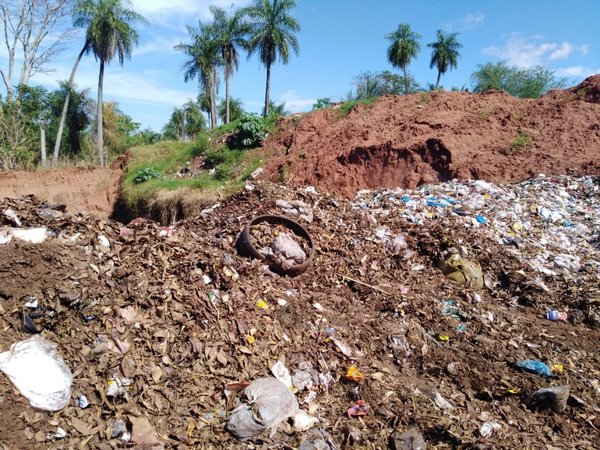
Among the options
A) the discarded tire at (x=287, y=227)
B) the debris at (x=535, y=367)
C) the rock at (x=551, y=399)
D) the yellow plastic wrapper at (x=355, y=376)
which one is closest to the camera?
the rock at (x=551, y=399)

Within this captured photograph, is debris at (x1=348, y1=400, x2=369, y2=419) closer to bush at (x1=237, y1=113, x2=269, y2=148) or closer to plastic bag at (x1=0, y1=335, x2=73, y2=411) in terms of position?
plastic bag at (x1=0, y1=335, x2=73, y2=411)

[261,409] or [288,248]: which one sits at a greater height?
[288,248]

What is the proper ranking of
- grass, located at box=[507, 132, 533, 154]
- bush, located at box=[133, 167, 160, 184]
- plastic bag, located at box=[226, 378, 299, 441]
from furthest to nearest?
1. bush, located at box=[133, 167, 160, 184]
2. grass, located at box=[507, 132, 533, 154]
3. plastic bag, located at box=[226, 378, 299, 441]

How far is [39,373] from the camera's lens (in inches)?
104

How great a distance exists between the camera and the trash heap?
270cm

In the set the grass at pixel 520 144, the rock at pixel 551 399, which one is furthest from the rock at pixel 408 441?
the grass at pixel 520 144

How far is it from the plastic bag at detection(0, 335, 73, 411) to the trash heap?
0.01 meters

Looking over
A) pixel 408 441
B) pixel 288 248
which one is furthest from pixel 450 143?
pixel 408 441

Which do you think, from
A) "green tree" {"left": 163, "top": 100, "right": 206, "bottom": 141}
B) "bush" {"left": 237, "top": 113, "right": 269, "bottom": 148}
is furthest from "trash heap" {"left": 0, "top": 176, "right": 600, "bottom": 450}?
"green tree" {"left": 163, "top": 100, "right": 206, "bottom": 141}

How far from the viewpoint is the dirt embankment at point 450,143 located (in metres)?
8.98

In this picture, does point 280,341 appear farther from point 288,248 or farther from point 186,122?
point 186,122

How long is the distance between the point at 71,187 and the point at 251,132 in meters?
6.40

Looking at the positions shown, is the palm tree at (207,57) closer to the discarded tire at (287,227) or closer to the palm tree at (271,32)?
the palm tree at (271,32)

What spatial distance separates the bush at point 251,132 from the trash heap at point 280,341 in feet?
24.2
